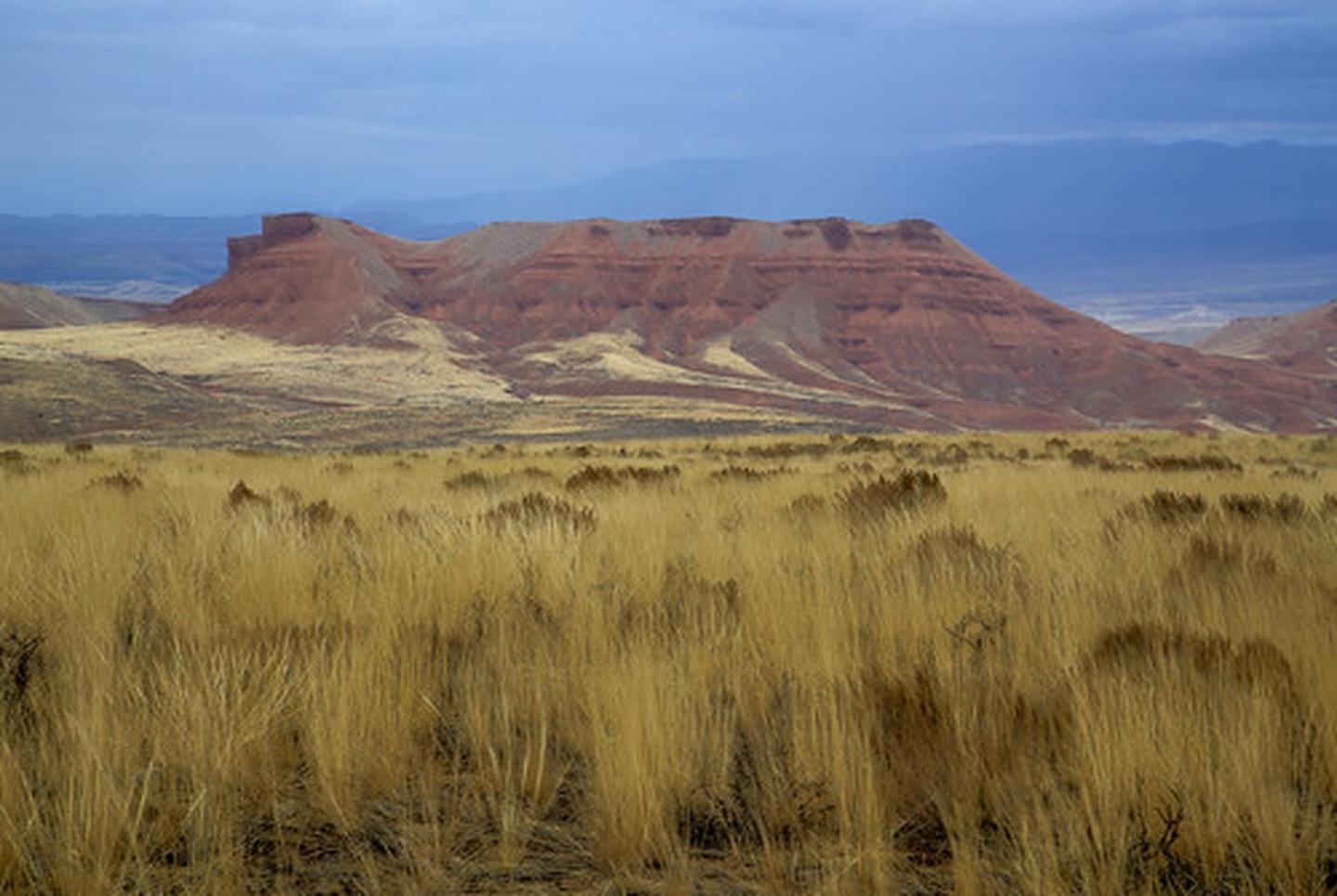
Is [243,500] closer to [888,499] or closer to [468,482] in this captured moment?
[468,482]

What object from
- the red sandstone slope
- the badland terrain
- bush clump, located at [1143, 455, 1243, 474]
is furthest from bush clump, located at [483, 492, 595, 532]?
the red sandstone slope

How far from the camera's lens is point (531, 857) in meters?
3.14

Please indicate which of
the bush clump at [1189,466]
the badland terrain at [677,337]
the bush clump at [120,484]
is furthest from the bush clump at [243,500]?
the badland terrain at [677,337]

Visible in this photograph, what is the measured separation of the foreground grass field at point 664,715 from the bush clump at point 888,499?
6.72ft

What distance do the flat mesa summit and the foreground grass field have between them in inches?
4046

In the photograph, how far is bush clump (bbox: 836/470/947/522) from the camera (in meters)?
9.48

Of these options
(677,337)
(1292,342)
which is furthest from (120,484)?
(1292,342)

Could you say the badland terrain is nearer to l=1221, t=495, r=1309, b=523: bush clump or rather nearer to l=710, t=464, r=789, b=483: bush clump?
l=710, t=464, r=789, b=483: bush clump

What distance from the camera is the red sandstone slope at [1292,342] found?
15288 centimetres

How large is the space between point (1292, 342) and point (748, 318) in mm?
86490

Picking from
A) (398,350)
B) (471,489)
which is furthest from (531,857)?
(398,350)

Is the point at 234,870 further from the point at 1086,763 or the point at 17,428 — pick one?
the point at 17,428

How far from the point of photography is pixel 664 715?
3.60 metres

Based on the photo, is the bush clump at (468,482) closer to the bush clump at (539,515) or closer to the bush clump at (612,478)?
the bush clump at (612,478)
